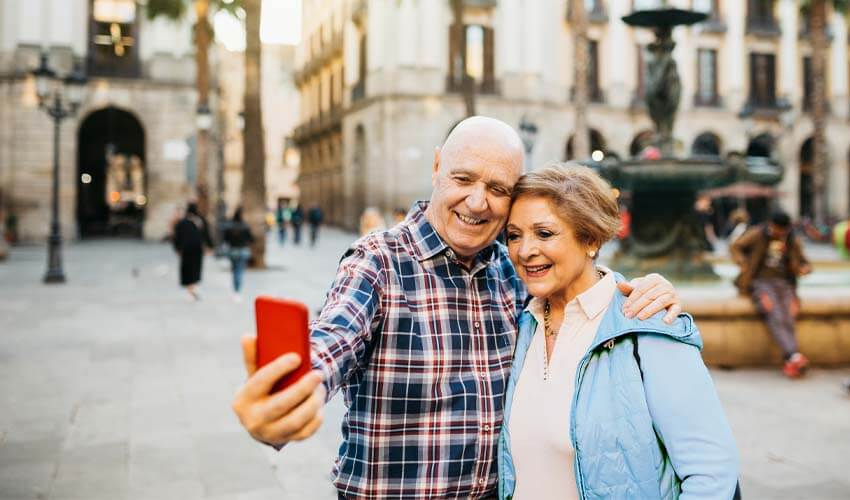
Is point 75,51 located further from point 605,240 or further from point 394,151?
point 605,240

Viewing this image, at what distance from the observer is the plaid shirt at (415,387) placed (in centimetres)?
197

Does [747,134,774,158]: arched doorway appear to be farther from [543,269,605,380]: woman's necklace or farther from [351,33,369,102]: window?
[543,269,605,380]: woman's necklace

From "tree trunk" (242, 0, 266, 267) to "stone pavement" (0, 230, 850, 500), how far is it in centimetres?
675

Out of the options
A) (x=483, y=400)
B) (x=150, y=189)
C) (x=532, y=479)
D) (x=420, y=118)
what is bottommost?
(x=532, y=479)

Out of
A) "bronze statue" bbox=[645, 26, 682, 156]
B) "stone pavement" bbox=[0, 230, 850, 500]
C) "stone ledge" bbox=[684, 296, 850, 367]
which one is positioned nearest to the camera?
"stone pavement" bbox=[0, 230, 850, 500]

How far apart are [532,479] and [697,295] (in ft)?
21.0

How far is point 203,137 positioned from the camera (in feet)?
73.5

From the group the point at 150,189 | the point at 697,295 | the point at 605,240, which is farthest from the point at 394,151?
the point at 605,240

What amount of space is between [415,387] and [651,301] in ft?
2.10

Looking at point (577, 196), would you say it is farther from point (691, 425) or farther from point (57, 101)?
point (57, 101)

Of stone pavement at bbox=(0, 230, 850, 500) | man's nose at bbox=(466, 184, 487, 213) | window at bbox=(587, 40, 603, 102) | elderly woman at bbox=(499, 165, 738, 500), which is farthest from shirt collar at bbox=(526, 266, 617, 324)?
window at bbox=(587, 40, 603, 102)

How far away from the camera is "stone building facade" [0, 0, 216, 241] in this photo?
86.9ft

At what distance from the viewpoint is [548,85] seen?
33.4 m

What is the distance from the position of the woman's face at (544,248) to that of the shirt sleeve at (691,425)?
35 cm
